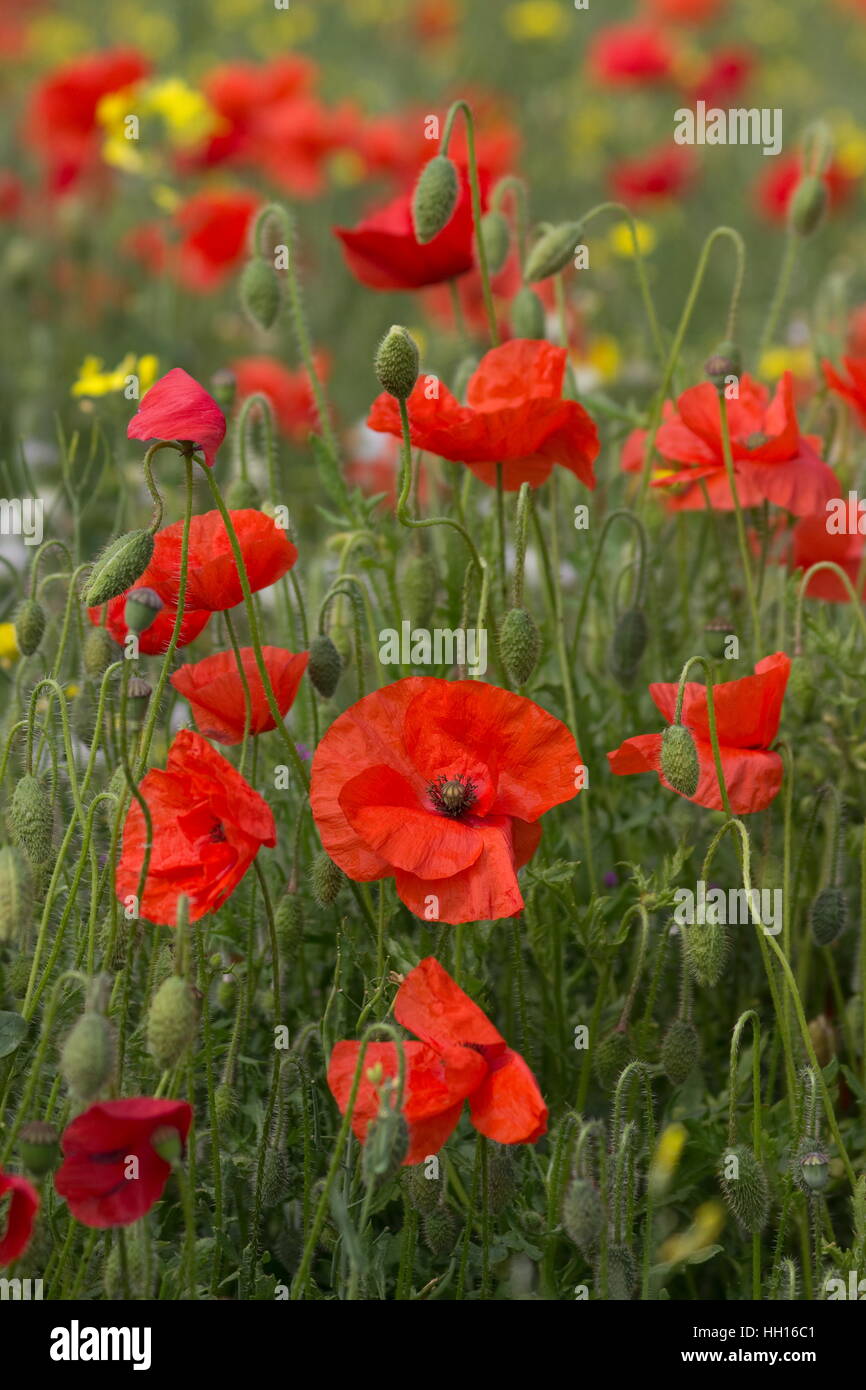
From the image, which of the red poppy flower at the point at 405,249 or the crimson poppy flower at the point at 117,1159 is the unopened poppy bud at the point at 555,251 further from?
the crimson poppy flower at the point at 117,1159

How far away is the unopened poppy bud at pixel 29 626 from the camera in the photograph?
2.04 metres

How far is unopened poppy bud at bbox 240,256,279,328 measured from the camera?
2.50m

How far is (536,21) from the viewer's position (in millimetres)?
6836

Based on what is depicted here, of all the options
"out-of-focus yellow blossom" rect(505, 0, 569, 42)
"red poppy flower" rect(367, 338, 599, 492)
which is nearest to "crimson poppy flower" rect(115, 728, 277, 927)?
"red poppy flower" rect(367, 338, 599, 492)

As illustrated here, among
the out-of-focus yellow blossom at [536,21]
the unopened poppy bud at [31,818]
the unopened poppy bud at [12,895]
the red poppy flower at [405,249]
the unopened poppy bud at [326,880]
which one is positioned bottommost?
the unopened poppy bud at [12,895]

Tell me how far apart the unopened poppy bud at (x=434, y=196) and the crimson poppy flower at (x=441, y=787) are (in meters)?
0.71

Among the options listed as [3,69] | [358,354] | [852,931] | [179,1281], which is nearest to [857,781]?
[852,931]

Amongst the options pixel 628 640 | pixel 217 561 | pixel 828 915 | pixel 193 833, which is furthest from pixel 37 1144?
pixel 628 640

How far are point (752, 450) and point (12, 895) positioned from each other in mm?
1126

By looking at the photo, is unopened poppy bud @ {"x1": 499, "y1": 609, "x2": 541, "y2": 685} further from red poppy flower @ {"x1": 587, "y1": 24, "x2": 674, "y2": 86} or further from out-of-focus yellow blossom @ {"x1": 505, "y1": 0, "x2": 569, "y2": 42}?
out-of-focus yellow blossom @ {"x1": 505, "y1": 0, "x2": 569, "y2": 42}

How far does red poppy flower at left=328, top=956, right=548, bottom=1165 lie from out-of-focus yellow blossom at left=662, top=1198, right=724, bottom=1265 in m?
0.35

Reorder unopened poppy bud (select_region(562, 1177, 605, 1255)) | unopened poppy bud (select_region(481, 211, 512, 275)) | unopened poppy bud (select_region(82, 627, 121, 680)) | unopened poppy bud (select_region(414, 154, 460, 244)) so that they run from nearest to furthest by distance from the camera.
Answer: unopened poppy bud (select_region(562, 1177, 605, 1255)) → unopened poppy bud (select_region(82, 627, 121, 680)) → unopened poppy bud (select_region(414, 154, 460, 244)) → unopened poppy bud (select_region(481, 211, 512, 275))

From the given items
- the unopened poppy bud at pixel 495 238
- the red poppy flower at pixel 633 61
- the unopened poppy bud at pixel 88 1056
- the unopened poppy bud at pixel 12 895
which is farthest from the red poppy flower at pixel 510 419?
the red poppy flower at pixel 633 61

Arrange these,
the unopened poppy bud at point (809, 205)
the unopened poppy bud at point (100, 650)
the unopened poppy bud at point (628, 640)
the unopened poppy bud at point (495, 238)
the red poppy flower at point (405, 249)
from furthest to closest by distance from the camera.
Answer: the unopened poppy bud at point (809, 205), the unopened poppy bud at point (495, 238), the red poppy flower at point (405, 249), the unopened poppy bud at point (628, 640), the unopened poppy bud at point (100, 650)
